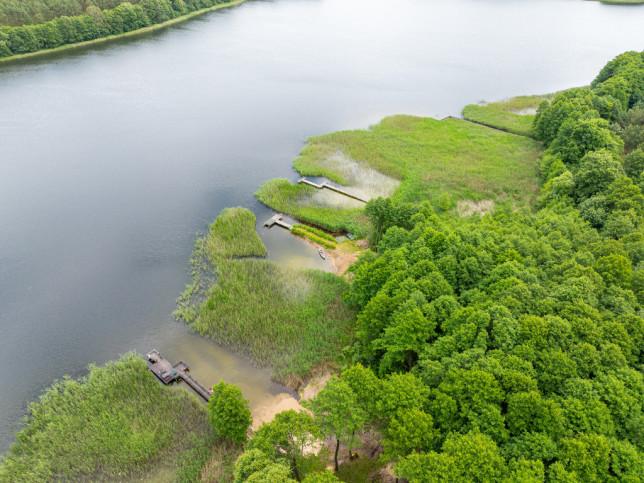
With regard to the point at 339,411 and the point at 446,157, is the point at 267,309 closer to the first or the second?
the point at 339,411

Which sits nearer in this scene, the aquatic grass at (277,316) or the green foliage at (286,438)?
the green foliage at (286,438)

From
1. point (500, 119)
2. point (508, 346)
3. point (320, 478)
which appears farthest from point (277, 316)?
point (500, 119)

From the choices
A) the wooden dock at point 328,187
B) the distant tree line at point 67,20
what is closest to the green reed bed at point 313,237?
the wooden dock at point 328,187

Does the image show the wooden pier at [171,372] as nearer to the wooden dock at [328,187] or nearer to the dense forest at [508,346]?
the dense forest at [508,346]

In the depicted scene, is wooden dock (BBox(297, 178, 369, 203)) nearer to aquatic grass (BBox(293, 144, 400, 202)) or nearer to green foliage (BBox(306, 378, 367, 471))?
aquatic grass (BBox(293, 144, 400, 202))

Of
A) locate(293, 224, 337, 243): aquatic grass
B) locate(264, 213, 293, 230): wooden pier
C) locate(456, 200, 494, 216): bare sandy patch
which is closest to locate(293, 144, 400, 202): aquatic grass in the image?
locate(293, 224, 337, 243): aquatic grass
